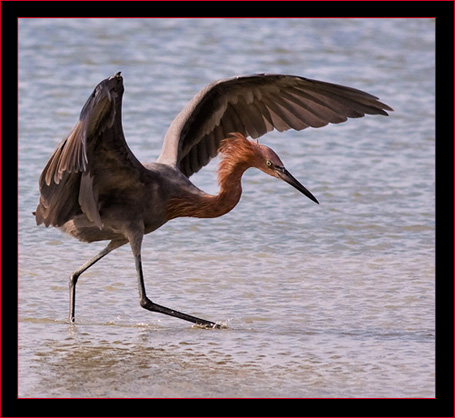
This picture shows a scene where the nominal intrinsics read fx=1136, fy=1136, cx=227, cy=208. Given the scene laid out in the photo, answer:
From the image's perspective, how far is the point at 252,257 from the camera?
7.96 m

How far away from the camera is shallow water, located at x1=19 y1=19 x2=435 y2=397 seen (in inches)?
229

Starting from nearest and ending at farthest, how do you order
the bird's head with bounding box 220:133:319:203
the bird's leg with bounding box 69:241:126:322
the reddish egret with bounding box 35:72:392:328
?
1. the reddish egret with bounding box 35:72:392:328
2. the bird's leg with bounding box 69:241:126:322
3. the bird's head with bounding box 220:133:319:203

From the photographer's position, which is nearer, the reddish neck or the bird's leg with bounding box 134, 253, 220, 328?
the bird's leg with bounding box 134, 253, 220, 328

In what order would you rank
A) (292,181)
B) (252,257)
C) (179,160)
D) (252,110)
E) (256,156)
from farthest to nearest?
1. (252,257)
2. (252,110)
3. (179,160)
4. (256,156)
5. (292,181)

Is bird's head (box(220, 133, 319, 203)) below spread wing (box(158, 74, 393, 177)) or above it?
below

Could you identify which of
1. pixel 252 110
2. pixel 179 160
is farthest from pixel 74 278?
pixel 252 110

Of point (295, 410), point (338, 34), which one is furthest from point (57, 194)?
point (338, 34)

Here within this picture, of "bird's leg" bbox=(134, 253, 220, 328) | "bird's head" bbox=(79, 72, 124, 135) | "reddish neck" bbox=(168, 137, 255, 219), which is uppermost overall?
"bird's head" bbox=(79, 72, 124, 135)

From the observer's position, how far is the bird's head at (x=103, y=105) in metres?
5.79

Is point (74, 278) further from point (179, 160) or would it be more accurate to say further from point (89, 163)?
Result: point (179, 160)

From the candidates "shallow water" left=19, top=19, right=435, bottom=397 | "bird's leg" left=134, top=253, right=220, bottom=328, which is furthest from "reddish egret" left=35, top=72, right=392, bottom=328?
"shallow water" left=19, top=19, right=435, bottom=397

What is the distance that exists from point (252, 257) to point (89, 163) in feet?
6.12

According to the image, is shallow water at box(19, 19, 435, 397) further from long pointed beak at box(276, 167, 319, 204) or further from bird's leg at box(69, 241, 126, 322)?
long pointed beak at box(276, 167, 319, 204)

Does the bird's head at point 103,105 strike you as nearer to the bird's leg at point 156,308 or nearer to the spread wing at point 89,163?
the spread wing at point 89,163
